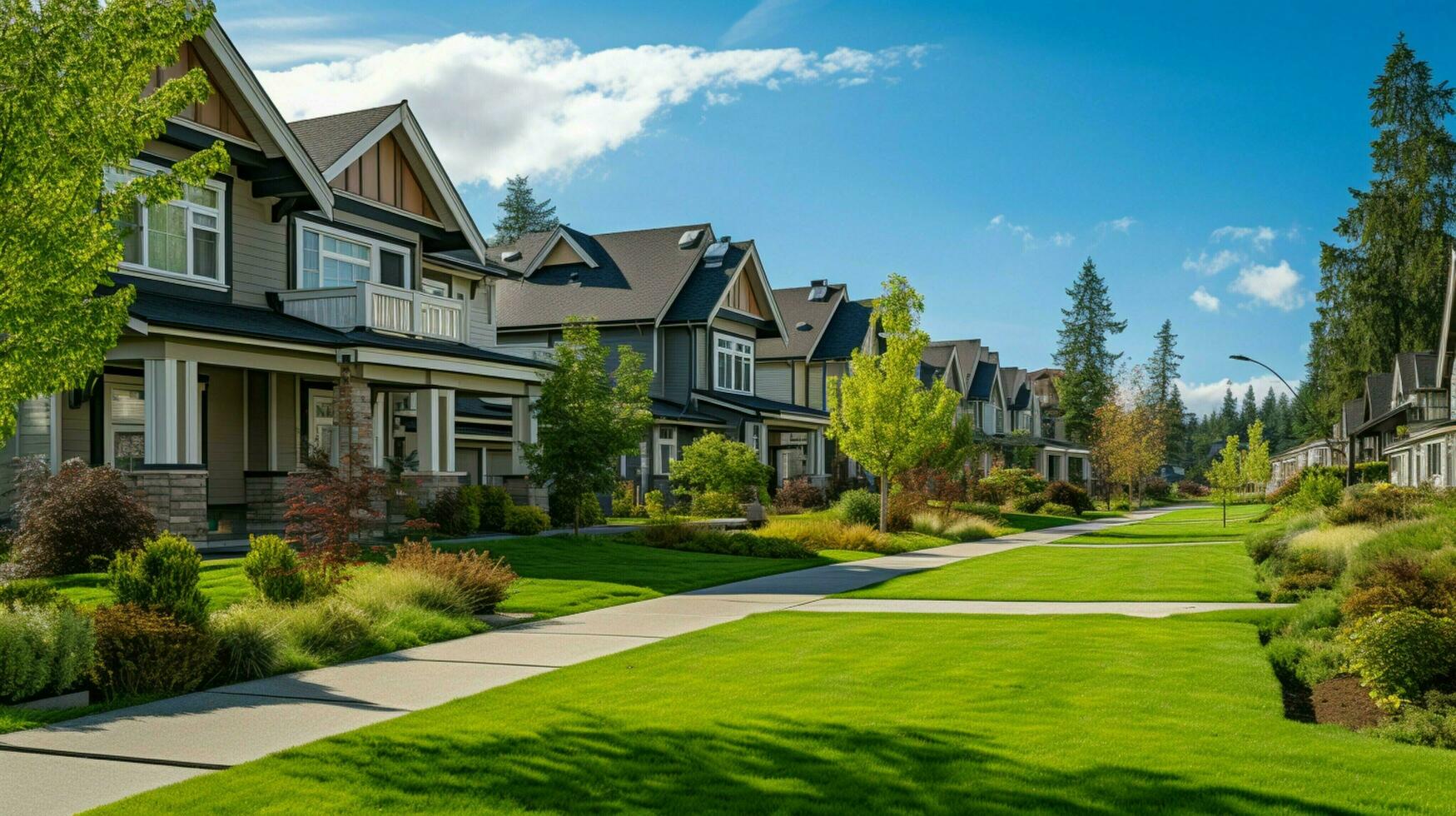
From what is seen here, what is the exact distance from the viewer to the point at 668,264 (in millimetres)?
41344

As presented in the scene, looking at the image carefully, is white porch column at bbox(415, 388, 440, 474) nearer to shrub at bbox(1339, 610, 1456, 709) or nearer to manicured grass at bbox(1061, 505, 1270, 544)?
manicured grass at bbox(1061, 505, 1270, 544)

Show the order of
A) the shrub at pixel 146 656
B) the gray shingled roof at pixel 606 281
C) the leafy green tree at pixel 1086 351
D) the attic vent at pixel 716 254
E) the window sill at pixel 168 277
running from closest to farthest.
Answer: the shrub at pixel 146 656
the window sill at pixel 168 277
the gray shingled roof at pixel 606 281
the attic vent at pixel 716 254
the leafy green tree at pixel 1086 351

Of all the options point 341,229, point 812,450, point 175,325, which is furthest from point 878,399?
point 812,450

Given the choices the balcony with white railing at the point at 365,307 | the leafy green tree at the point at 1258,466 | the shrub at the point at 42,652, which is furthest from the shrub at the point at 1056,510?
the shrub at the point at 42,652

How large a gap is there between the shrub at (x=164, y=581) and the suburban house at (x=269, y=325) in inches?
291

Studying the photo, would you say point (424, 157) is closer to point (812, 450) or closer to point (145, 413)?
point (145, 413)

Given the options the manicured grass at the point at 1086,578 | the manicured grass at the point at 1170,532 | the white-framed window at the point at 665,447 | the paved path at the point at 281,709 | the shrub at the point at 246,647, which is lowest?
the manicured grass at the point at 1170,532

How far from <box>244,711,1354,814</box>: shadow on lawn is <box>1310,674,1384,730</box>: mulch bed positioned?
2.65 m

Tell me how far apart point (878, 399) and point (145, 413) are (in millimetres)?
16378

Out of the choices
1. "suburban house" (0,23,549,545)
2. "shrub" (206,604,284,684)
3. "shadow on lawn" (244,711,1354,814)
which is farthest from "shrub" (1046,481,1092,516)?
"shadow on lawn" (244,711,1354,814)

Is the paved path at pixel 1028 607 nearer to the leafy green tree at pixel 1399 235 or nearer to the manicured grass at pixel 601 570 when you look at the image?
the manicured grass at pixel 601 570

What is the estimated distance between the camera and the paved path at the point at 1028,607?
14.1m

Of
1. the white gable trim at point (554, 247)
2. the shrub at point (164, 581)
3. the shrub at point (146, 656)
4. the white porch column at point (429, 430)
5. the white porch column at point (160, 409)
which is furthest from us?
the white gable trim at point (554, 247)

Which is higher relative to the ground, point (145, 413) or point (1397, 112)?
point (1397, 112)
